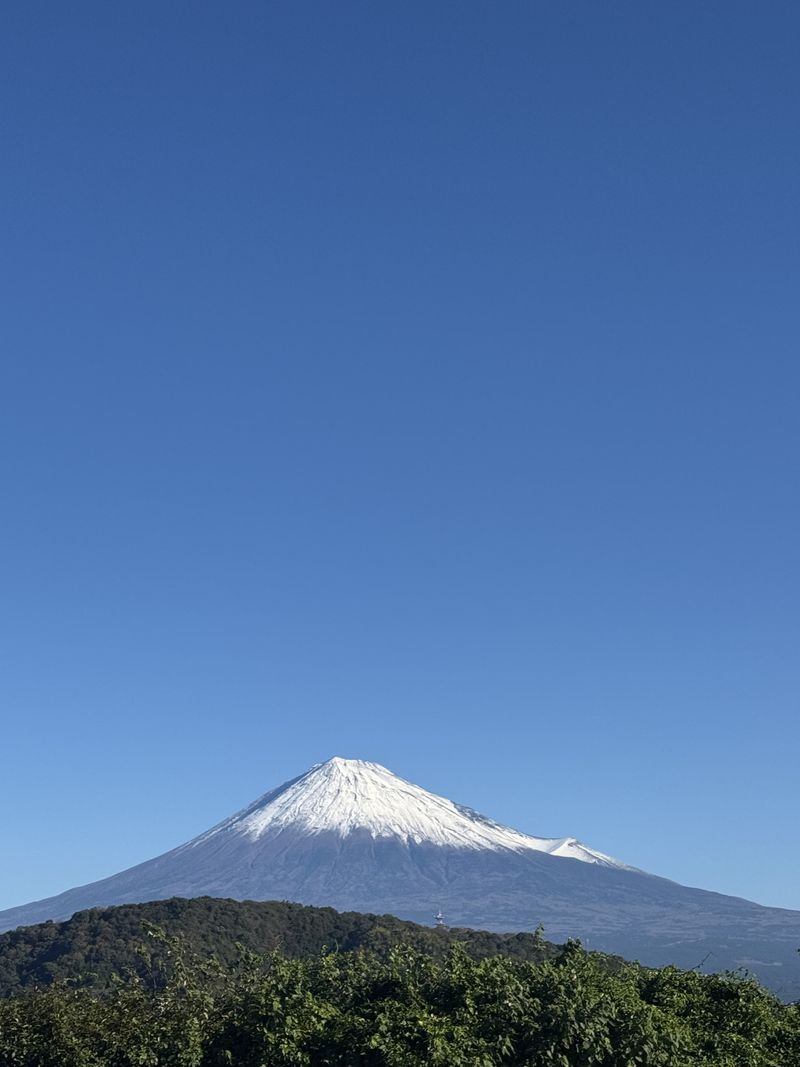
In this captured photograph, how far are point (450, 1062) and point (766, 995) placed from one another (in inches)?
477

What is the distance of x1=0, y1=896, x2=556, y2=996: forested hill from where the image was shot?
7506 centimetres

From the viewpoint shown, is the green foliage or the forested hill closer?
the green foliage

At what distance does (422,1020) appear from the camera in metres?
26.9

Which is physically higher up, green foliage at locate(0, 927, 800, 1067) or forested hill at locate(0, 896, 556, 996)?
forested hill at locate(0, 896, 556, 996)

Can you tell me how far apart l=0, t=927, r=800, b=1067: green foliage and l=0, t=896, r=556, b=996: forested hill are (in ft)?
128

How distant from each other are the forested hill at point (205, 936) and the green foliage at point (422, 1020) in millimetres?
39093

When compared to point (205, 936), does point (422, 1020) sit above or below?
below

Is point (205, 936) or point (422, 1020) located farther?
point (205, 936)

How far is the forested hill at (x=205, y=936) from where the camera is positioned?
7506 centimetres

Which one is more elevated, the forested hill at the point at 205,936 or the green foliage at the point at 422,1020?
the forested hill at the point at 205,936

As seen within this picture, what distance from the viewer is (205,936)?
3118 inches

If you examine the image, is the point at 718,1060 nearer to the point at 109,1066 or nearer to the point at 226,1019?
the point at 226,1019

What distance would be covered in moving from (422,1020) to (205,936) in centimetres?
5584

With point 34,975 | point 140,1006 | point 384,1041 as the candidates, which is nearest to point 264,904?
point 34,975
